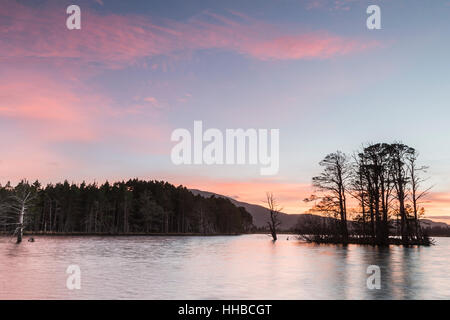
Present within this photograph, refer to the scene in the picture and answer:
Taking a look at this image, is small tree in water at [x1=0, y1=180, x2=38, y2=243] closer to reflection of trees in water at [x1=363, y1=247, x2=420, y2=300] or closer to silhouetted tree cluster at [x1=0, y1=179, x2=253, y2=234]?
→ silhouetted tree cluster at [x1=0, y1=179, x2=253, y2=234]

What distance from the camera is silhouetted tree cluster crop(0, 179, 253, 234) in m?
122

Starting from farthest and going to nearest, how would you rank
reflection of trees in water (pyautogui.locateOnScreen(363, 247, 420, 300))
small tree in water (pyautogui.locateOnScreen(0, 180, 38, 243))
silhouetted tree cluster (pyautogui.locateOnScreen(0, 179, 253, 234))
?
silhouetted tree cluster (pyautogui.locateOnScreen(0, 179, 253, 234)) < small tree in water (pyautogui.locateOnScreen(0, 180, 38, 243)) < reflection of trees in water (pyautogui.locateOnScreen(363, 247, 420, 300))

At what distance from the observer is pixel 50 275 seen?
22.4m

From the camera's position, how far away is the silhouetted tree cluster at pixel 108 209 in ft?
399

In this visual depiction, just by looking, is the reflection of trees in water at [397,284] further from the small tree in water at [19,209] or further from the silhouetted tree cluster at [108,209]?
the silhouetted tree cluster at [108,209]

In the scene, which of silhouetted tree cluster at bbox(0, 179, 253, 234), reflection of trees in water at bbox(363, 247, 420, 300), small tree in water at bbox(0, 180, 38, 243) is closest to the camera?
reflection of trees in water at bbox(363, 247, 420, 300)

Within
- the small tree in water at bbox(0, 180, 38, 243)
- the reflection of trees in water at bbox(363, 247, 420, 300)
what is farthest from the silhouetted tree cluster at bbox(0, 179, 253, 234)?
the reflection of trees in water at bbox(363, 247, 420, 300)

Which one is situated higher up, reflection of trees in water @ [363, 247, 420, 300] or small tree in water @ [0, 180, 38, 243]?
small tree in water @ [0, 180, 38, 243]

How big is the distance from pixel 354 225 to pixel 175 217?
107623 mm

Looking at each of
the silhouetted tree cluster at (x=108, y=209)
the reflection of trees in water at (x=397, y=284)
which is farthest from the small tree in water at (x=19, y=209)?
the reflection of trees in water at (x=397, y=284)

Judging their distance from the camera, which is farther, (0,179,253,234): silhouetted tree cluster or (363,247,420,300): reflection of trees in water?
(0,179,253,234): silhouetted tree cluster

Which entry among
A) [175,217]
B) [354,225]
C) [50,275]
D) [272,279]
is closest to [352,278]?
[272,279]
